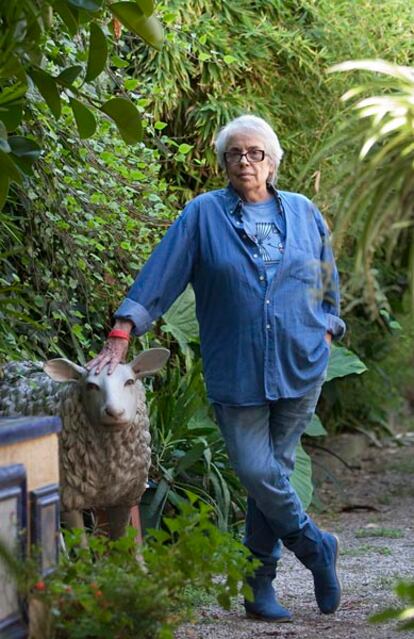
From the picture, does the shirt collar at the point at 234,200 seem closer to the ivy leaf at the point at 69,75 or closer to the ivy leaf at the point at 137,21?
the ivy leaf at the point at 137,21

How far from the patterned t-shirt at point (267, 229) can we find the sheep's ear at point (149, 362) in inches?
18.7

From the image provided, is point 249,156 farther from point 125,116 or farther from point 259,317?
point 125,116

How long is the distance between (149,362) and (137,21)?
1.18 metres

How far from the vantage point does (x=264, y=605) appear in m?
4.77

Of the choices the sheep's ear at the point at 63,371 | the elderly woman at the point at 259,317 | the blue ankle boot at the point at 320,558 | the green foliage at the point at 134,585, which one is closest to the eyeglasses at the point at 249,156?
the elderly woman at the point at 259,317

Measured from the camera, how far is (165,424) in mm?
6516

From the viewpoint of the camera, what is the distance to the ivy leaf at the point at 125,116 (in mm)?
4098

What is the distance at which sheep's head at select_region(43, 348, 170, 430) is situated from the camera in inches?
171

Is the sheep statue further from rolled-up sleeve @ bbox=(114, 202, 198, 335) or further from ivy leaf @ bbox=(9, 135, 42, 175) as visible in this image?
ivy leaf @ bbox=(9, 135, 42, 175)

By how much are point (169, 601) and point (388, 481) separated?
243 inches

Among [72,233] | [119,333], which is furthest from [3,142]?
[72,233]

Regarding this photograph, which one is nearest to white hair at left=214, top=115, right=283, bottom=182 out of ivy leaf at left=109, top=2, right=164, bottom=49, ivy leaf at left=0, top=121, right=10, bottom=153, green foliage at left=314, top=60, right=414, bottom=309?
ivy leaf at left=109, top=2, right=164, bottom=49

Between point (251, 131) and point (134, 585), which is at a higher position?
point (251, 131)

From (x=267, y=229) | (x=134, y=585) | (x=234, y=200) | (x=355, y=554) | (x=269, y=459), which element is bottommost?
(x=355, y=554)
